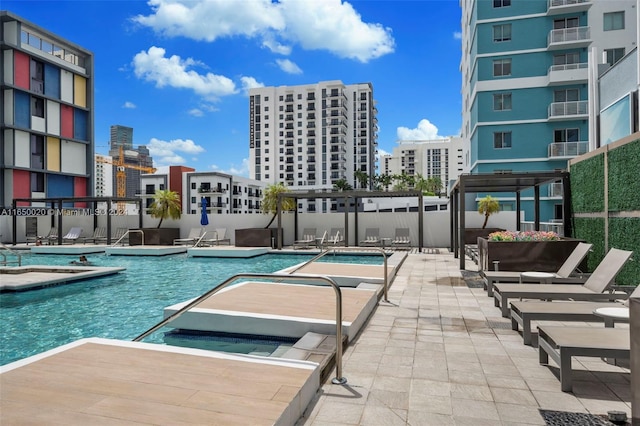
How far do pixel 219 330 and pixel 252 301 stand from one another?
2.93 feet

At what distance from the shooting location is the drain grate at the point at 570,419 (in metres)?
3.18

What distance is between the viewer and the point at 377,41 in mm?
35500

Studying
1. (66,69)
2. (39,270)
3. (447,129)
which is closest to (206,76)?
(66,69)

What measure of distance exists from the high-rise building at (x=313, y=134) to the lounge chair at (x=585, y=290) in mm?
96464

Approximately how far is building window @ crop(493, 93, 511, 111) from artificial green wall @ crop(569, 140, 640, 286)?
2130cm

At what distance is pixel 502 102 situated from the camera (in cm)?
3075

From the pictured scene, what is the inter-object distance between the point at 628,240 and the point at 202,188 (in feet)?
257

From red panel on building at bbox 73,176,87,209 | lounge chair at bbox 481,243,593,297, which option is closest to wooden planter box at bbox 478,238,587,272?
lounge chair at bbox 481,243,593,297

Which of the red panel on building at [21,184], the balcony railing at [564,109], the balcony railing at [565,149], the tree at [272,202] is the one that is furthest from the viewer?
the red panel on building at [21,184]

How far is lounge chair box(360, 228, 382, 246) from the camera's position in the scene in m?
20.3

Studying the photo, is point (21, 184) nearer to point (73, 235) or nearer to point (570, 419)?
point (73, 235)

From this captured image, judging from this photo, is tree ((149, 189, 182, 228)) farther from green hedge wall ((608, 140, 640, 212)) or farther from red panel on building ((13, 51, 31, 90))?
green hedge wall ((608, 140, 640, 212))

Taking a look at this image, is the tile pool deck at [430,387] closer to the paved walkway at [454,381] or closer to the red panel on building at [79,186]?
the paved walkway at [454,381]

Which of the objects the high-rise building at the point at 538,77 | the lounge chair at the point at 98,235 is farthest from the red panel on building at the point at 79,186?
the high-rise building at the point at 538,77
